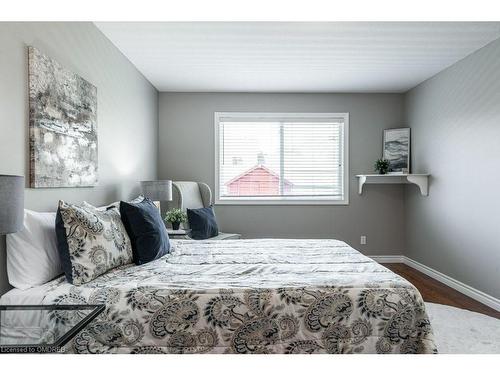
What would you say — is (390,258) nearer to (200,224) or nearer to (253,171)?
(253,171)

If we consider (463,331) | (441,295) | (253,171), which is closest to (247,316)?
(463,331)

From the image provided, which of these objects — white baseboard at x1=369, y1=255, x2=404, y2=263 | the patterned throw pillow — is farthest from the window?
the patterned throw pillow

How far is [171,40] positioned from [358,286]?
2.64 meters

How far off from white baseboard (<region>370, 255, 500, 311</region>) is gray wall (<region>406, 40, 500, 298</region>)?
5 cm

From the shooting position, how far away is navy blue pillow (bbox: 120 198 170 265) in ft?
8.17

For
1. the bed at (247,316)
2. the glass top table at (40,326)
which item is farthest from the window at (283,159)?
the glass top table at (40,326)

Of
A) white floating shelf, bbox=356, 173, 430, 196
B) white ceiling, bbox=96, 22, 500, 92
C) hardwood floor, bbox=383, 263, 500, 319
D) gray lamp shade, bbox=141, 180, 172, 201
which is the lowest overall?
hardwood floor, bbox=383, 263, 500, 319

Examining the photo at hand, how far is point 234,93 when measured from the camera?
17.5ft

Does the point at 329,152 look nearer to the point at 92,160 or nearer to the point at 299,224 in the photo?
the point at 299,224

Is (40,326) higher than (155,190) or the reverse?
the reverse

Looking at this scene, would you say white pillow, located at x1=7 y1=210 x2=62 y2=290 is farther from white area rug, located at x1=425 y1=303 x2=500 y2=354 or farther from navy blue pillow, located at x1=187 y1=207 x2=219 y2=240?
white area rug, located at x1=425 y1=303 x2=500 y2=354

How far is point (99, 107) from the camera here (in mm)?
3199

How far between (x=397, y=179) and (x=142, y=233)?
389 cm
